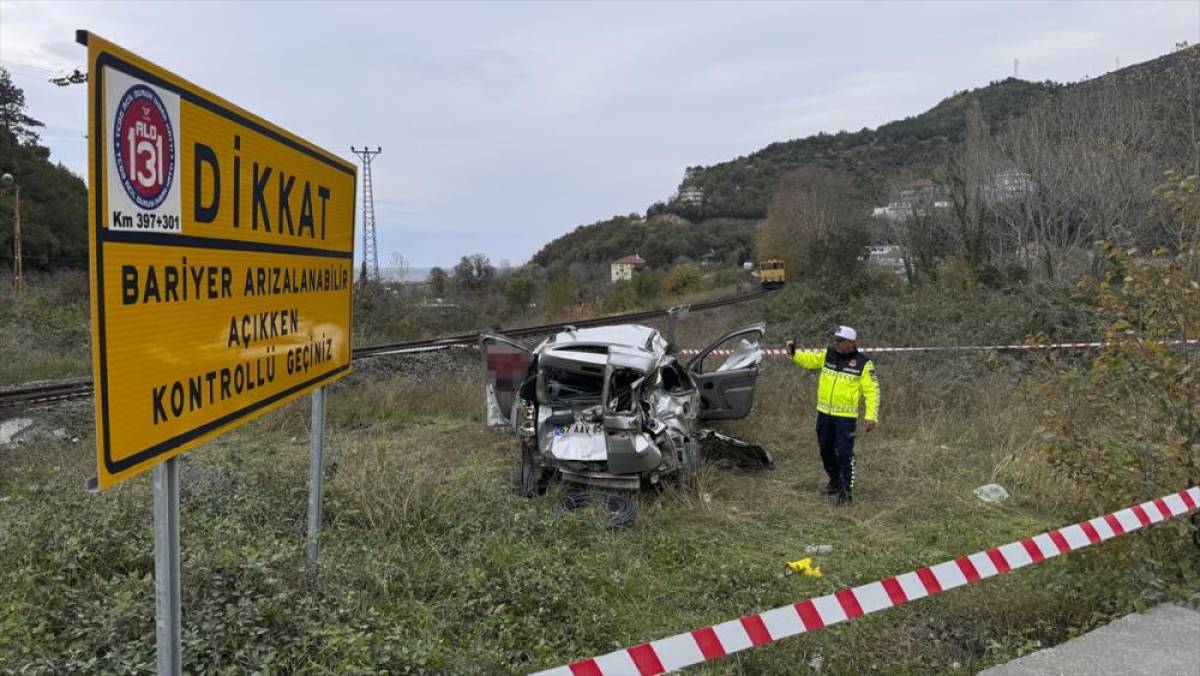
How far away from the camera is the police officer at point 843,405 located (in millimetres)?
7203

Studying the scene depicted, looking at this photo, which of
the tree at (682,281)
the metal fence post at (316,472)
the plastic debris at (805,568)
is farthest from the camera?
the tree at (682,281)

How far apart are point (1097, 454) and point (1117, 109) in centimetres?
2167

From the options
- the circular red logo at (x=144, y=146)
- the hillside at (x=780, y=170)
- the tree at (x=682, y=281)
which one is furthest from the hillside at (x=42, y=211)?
the hillside at (x=780, y=170)

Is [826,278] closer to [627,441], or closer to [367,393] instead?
[367,393]

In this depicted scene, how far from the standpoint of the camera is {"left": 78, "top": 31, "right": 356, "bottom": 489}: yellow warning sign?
201 cm

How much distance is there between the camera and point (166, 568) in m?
2.27

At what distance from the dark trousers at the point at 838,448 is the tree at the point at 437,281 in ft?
98.8

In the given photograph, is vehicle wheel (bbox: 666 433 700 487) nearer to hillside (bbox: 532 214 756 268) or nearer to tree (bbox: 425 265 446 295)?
tree (bbox: 425 265 446 295)

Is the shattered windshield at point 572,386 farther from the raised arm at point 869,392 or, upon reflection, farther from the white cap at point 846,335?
the raised arm at point 869,392

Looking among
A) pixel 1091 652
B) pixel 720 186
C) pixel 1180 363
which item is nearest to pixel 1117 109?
pixel 1180 363

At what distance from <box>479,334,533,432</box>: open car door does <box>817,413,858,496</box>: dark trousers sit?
122 inches

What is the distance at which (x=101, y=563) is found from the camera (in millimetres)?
4023

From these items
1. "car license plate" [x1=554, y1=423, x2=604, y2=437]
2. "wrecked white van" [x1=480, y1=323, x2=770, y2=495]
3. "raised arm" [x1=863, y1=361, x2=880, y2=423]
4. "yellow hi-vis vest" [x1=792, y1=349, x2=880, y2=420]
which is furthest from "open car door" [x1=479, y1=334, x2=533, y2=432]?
"raised arm" [x1=863, y1=361, x2=880, y2=423]

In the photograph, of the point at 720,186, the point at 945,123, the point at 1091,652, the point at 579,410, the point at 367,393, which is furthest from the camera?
the point at 720,186
